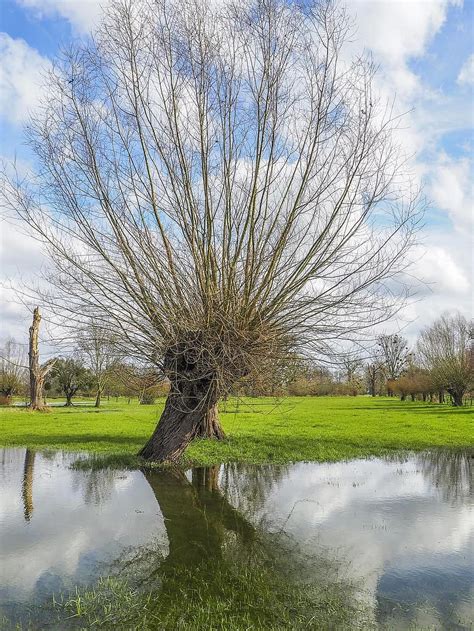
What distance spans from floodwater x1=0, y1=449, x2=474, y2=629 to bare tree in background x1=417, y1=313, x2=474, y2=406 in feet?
115

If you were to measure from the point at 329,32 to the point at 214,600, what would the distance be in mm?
9730

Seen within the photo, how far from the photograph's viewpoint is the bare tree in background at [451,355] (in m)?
44.0

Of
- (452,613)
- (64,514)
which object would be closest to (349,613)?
(452,613)

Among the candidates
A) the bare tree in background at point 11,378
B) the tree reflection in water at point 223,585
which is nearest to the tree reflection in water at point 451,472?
the tree reflection in water at point 223,585

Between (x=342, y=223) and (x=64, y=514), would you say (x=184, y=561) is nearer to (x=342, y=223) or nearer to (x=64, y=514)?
(x=64, y=514)

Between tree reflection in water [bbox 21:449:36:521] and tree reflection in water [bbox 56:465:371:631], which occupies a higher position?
tree reflection in water [bbox 21:449:36:521]

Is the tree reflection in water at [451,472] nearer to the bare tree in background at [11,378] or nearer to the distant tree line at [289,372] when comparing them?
the distant tree line at [289,372]

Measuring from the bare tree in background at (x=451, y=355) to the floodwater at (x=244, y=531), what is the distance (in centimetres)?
3517

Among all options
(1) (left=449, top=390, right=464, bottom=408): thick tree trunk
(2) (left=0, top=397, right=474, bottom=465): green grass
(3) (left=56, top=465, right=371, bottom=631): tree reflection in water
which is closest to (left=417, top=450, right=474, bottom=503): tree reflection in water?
(2) (left=0, top=397, right=474, bottom=465): green grass

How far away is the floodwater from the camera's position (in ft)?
17.2

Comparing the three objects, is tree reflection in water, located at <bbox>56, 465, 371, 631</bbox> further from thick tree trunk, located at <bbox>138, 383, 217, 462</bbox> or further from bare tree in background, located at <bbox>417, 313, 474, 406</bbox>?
bare tree in background, located at <bbox>417, 313, 474, 406</bbox>

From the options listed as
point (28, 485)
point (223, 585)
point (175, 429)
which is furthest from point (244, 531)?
point (175, 429)

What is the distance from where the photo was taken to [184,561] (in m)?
6.11

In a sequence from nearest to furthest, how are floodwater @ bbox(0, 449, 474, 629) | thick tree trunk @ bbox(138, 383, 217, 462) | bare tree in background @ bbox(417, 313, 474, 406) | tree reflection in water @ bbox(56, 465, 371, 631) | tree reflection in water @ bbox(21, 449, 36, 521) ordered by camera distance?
tree reflection in water @ bbox(56, 465, 371, 631) → floodwater @ bbox(0, 449, 474, 629) → tree reflection in water @ bbox(21, 449, 36, 521) → thick tree trunk @ bbox(138, 383, 217, 462) → bare tree in background @ bbox(417, 313, 474, 406)
